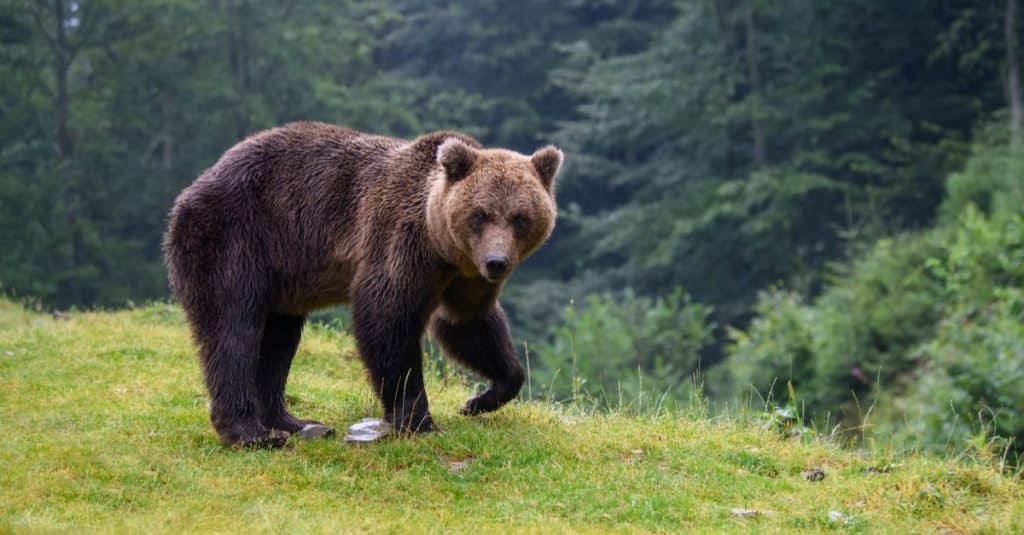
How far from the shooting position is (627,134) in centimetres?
3575

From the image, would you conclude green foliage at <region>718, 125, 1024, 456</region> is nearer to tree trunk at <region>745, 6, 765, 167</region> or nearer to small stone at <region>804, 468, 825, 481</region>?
small stone at <region>804, 468, 825, 481</region>

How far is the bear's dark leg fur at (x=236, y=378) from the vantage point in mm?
7586

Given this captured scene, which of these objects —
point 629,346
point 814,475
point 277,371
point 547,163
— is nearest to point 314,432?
point 277,371

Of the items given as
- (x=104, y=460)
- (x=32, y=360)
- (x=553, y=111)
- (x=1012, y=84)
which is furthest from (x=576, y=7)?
(x=104, y=460)

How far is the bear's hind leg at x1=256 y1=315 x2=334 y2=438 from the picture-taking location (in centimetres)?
814

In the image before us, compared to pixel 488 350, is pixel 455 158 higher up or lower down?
higher up

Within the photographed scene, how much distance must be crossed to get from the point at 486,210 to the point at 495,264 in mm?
412

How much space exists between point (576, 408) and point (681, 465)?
1.68 meters

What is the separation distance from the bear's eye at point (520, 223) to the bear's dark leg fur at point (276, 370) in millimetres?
1951

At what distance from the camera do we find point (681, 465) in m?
7.40

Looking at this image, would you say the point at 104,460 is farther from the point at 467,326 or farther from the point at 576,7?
the point at 576,7

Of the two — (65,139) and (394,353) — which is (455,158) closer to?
(394,353)

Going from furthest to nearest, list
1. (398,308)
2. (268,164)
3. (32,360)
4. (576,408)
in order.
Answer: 1. (32,360)
2. (576,408)
3. (268,164)
4. (398,308)

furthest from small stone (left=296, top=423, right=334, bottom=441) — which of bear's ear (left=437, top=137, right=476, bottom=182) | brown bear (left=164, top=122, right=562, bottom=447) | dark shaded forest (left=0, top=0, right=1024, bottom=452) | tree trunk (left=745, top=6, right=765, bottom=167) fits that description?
tree trunk (left=745, top=6, right=765, bottom=167)
